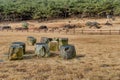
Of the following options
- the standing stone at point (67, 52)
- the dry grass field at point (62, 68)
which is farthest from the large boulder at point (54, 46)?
the standing stone at point (67, 52)

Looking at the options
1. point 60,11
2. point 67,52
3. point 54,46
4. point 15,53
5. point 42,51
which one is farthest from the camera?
point 60,11

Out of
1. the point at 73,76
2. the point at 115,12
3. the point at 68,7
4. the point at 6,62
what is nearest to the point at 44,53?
the point at 6,62

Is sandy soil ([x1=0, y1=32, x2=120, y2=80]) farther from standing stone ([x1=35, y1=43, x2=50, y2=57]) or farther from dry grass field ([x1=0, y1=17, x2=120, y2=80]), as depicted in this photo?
standing stone ([x1=35, y1=43, x2=50, y2=57])

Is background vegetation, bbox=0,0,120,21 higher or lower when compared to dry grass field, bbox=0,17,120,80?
lower

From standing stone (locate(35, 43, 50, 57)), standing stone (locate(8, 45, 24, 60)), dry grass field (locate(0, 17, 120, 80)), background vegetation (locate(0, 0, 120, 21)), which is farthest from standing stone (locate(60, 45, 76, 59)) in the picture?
background vegetation (locate(0, 0, 120, 21))

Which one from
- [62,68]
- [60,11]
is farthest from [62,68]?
[60,11]

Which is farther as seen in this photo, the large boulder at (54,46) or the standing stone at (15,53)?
the large boulder at (54,46)

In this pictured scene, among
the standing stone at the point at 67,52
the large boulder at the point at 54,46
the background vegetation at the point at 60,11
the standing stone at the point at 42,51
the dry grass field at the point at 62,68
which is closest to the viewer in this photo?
the dry grass field at the point at 62,68

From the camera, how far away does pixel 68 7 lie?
328 ft

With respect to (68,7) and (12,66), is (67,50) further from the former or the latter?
(68,7)

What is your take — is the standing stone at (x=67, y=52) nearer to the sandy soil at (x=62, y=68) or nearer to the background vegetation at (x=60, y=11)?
the sandy soil at (x=62, y=68)

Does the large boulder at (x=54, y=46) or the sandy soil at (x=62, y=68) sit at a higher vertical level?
the sandy soil at (x=62, y=68)

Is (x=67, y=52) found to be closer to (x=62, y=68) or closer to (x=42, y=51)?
(x=42, y=51)

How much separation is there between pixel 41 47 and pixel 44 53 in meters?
0.56
